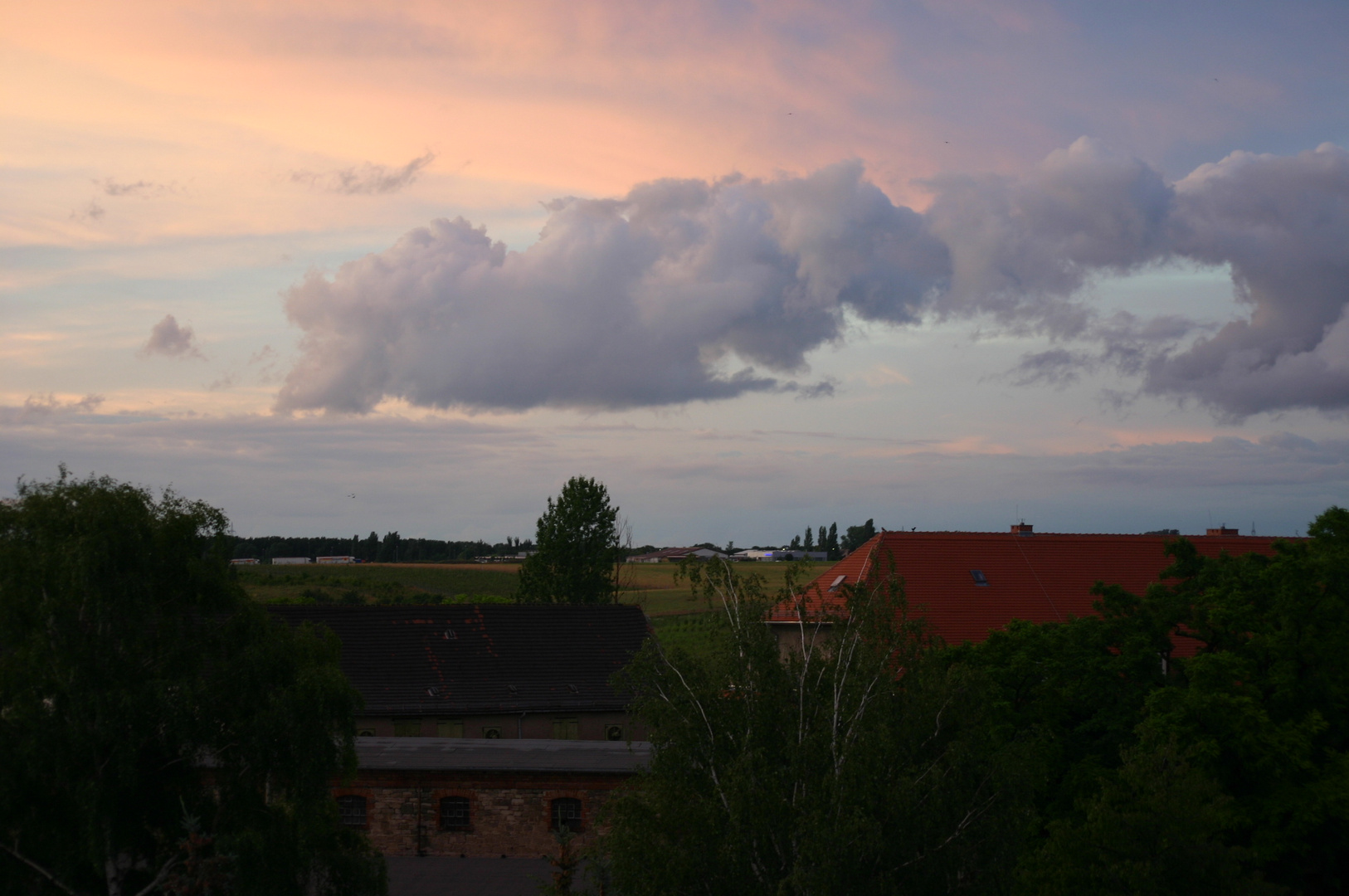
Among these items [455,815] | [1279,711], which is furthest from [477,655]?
[1279,711]

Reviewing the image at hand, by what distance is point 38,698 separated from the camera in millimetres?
17125

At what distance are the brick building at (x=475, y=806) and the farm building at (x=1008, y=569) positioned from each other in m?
14.8

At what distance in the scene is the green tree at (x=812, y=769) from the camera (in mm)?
15172

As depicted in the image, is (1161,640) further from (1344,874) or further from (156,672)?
(156,672)

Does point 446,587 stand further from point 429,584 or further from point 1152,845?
point 1152,845

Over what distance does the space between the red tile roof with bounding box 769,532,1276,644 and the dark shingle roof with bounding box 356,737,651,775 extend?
14.2 metres

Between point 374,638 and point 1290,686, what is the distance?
32.3 metres

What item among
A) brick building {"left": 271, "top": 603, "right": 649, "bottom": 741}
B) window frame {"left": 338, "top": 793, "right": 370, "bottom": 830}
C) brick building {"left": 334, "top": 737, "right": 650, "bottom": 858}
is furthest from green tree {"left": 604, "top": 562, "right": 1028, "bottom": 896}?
brick building {"left": 271, "top": 603, "right": 649, "bottom": 741}

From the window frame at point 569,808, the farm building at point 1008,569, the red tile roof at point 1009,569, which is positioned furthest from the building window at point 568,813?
the red tile roof at point 1009,569

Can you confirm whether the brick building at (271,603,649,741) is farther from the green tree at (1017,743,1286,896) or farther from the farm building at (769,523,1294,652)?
the green tree at (1017,743,1286,896)

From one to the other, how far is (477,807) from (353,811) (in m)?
3.43

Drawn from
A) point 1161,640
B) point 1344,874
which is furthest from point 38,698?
point 1344,874

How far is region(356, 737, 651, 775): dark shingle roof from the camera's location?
27641mm

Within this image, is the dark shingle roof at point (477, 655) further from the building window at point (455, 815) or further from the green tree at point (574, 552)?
the green tree at point (574, 552)
